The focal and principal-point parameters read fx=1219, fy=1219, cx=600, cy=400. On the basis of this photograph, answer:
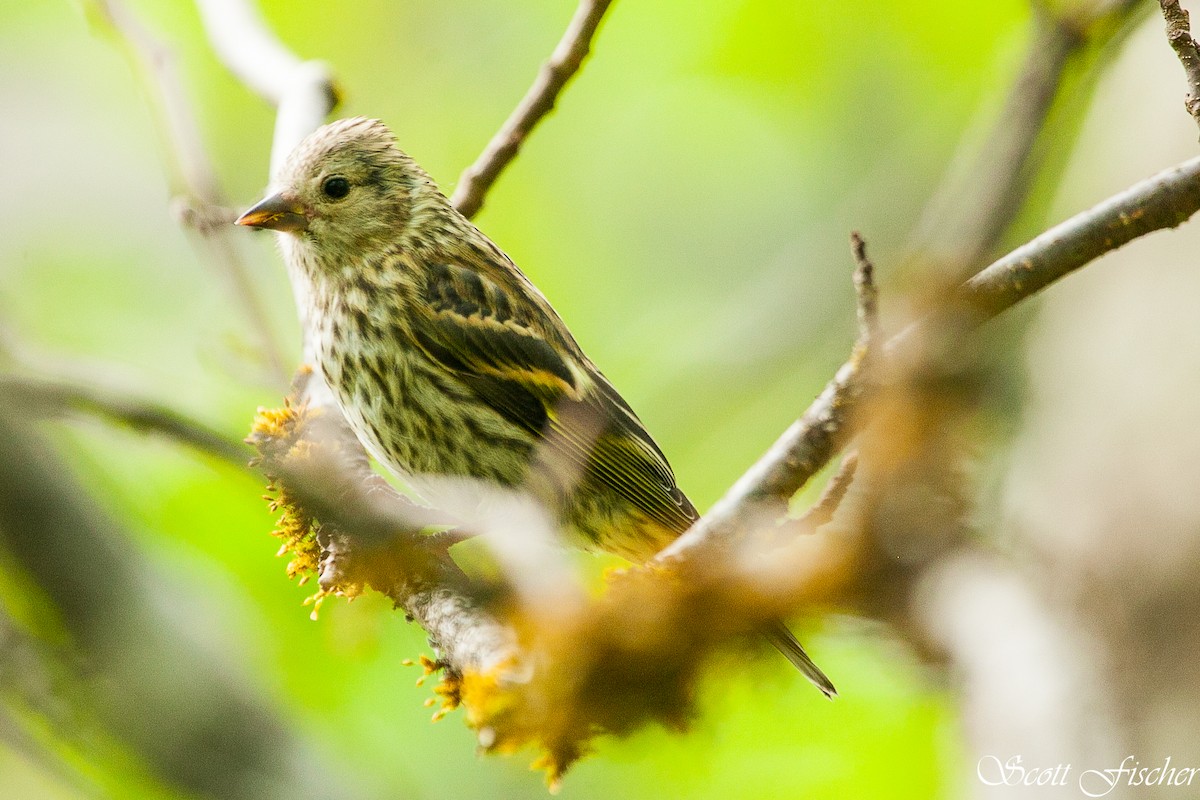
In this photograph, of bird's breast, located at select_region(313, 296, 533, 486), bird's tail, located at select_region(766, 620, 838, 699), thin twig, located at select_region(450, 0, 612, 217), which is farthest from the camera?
bird's breast, located at select_region(313, 296, 533, 486)

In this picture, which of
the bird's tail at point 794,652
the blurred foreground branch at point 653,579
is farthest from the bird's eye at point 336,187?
the bird's tail at point 794,652

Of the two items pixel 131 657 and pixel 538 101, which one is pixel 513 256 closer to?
pixel 538 101

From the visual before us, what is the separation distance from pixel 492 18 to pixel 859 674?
4.86 meters

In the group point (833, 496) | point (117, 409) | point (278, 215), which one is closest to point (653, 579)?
point (833, 496)

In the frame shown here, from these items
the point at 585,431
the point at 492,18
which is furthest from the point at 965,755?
the point at 492,18

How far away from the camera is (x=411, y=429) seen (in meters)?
3.99

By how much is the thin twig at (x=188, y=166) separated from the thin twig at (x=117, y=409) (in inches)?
46.4

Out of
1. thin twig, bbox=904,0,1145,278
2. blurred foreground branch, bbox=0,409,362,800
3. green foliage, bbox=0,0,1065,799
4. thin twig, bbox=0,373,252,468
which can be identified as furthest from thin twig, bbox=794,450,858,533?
blurred foreground branch, bbox=0,409,362,800

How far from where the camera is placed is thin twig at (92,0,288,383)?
4.24m

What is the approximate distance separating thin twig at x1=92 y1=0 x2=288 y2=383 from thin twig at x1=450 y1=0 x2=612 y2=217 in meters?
0.90

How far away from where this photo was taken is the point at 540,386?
4207mm

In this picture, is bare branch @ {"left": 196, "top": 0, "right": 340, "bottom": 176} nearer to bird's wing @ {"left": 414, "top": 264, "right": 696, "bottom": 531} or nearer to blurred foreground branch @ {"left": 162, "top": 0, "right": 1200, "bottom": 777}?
bird's wing @ {"left": 414, "top": 264, "right": 696, "bottom": 531}

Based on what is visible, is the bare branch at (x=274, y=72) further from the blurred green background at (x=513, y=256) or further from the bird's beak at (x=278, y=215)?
the blurred green background at (x=513, y=256)

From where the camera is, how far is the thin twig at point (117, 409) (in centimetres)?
250
